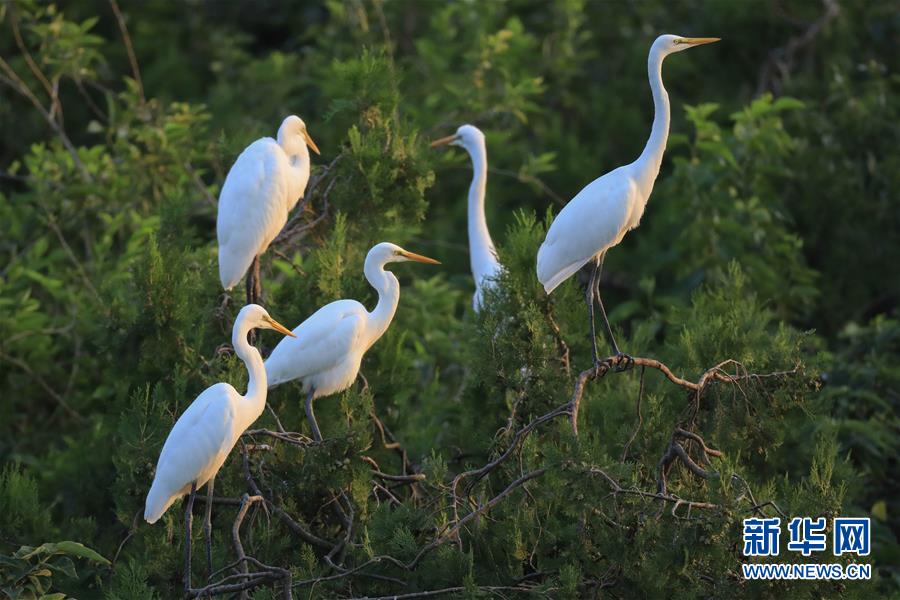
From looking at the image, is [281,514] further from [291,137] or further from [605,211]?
[291,137]

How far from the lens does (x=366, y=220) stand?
5.67 metres

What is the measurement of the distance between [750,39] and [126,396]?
5.43m

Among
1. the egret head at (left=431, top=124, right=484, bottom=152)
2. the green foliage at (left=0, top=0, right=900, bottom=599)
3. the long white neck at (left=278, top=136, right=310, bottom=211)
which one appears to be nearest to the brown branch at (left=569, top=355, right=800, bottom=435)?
the green foliage at (left=0, top=0, right=900, bottom=599)

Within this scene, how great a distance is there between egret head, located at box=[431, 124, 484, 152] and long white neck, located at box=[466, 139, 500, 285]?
11 mm

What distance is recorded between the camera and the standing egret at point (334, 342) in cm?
480

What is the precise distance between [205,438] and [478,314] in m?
1.28

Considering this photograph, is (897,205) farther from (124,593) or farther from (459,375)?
(124,593)

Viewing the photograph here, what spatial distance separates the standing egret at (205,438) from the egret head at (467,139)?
99.3 inches

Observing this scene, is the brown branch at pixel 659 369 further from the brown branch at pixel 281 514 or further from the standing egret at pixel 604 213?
the brown branch at pixel 281 514

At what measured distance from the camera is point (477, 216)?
638cm

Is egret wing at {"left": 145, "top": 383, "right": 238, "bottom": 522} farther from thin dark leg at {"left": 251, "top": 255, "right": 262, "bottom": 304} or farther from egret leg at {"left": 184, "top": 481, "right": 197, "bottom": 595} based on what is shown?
thin dark leg at {"left": 251, "top": 255, "right": 262, "bottom": 304}

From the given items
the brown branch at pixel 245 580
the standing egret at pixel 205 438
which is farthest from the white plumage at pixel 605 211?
the brown branch at pixel 245 580

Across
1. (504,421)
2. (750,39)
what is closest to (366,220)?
(504,421)

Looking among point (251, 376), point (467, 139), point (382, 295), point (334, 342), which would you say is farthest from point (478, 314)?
point (467, 139)
